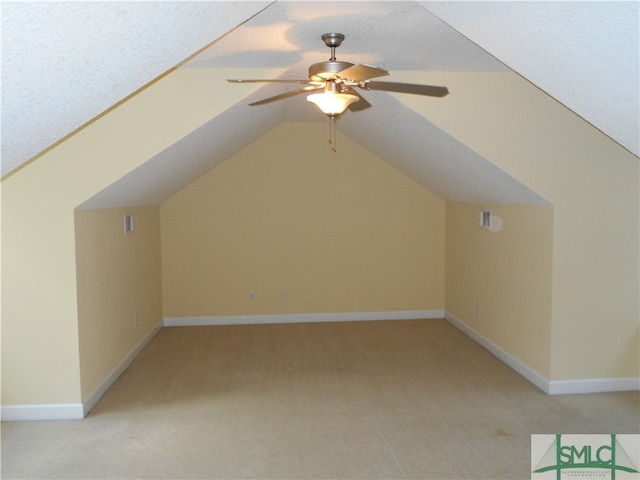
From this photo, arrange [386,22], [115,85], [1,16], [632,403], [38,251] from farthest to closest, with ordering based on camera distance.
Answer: [632,403], [38,251], [386,22], [115,85], [1,16]

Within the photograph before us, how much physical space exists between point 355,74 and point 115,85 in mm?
1239

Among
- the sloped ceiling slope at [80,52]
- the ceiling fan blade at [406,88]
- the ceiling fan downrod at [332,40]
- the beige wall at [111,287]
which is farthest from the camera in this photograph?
the beige wall at [111,287]

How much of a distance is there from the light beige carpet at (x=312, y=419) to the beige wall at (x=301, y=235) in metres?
1.39

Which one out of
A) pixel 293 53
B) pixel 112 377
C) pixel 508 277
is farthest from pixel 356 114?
pixel 112 377

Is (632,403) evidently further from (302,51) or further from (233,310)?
(233,310)

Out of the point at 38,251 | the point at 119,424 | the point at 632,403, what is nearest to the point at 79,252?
the point at 38,251

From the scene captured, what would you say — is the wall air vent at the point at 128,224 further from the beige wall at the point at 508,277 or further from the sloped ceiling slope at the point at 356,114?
the beige wall at the point at 508,277

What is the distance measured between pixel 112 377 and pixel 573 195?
4.23m

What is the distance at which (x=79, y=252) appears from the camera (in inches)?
161

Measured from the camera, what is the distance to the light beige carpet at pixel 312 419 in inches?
133

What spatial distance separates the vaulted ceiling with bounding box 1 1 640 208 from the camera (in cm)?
207

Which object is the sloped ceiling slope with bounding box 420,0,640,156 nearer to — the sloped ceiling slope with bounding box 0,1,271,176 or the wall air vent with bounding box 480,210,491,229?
the sloped ceiling slope with bounding box 0,1,271,176

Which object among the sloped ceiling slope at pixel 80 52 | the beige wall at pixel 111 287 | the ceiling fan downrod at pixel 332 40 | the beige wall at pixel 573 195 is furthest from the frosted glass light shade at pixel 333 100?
the beige wall at pixel 111 287

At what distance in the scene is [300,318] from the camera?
7191 millimetres
